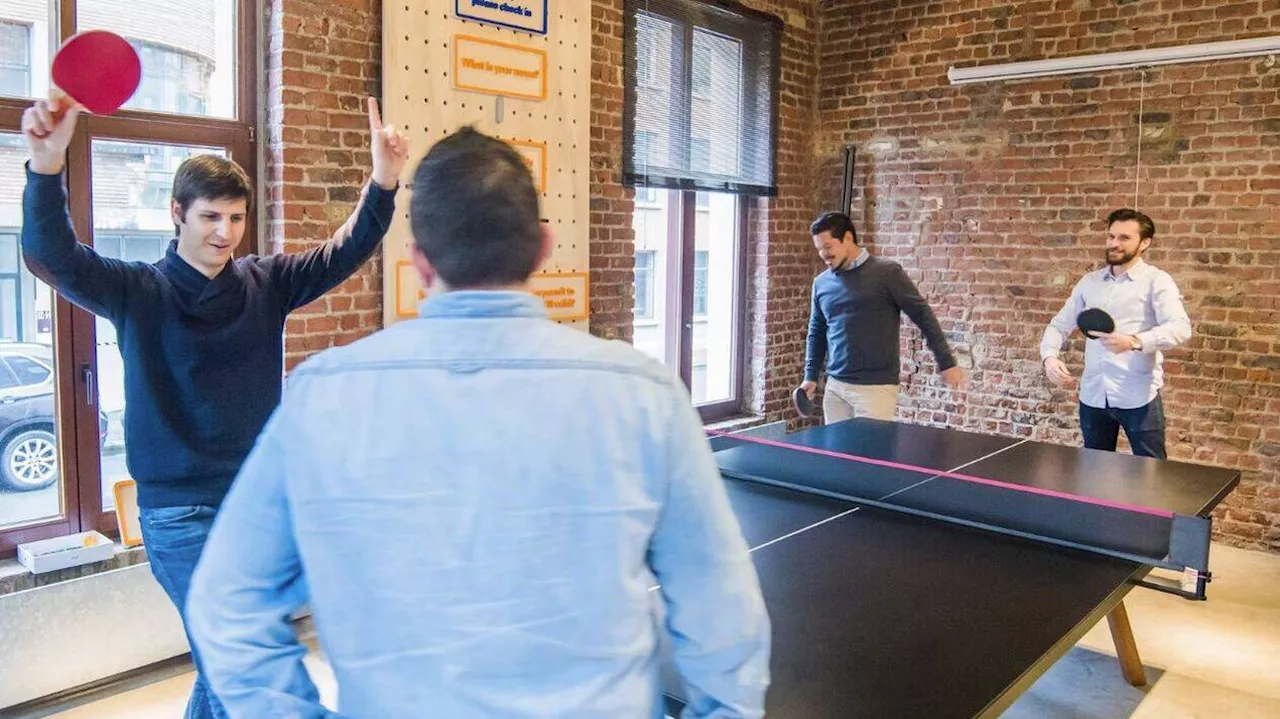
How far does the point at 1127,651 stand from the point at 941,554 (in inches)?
59.7

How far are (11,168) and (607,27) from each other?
264cm

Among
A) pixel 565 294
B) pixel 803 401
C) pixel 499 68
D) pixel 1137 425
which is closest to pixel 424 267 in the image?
pixel 499 68

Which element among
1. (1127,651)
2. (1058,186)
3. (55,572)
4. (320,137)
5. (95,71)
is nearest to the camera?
(95,71)

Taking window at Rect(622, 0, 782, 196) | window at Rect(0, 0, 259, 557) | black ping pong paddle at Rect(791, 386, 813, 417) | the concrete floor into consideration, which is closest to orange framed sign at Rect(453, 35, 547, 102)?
window at Rect(622, 0, 782, 196)

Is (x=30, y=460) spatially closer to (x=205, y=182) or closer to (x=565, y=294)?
(x=205, y=182)

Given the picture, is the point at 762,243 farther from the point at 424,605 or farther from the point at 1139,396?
the point at 424,605

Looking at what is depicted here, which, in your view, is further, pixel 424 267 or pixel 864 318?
pixel 864 318

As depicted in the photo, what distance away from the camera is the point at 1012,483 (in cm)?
313

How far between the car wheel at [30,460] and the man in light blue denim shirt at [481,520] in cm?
256

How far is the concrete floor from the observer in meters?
3.32

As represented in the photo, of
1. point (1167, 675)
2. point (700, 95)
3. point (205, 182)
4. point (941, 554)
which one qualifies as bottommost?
point (1167, 675)

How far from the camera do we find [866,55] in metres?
6.09

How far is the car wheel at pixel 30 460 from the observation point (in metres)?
3.33

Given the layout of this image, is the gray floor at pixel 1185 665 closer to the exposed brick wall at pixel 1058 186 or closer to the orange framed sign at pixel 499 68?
the exposed brick wall at pixel 1058 186
